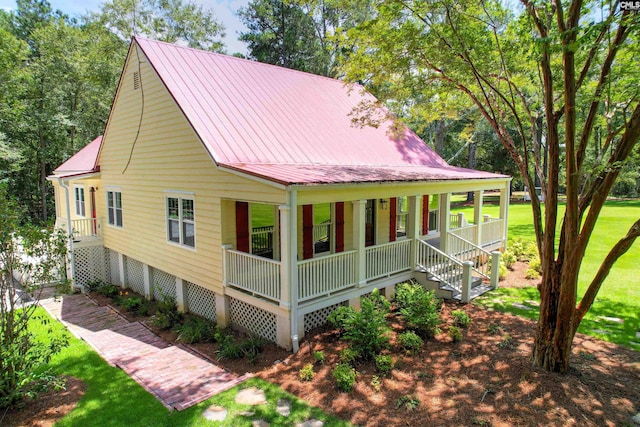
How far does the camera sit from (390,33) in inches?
349

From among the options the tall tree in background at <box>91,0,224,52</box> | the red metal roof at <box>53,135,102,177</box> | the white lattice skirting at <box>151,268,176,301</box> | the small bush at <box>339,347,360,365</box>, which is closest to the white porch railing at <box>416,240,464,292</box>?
the small bush at <box>339,347,360,365</box>

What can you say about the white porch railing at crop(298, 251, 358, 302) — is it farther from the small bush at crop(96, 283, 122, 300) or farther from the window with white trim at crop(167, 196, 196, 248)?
the small bush at crop(96, 283, 122, 300)

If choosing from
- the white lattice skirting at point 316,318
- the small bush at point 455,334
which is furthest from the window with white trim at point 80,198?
the small bush at point 455,334

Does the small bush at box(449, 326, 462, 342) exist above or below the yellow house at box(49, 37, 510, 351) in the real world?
below

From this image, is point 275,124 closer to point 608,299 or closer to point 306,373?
point 306,373

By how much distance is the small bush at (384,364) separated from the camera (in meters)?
7.11

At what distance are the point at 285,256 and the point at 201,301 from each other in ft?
14.6

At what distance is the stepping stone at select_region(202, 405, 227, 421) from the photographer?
20.2ft

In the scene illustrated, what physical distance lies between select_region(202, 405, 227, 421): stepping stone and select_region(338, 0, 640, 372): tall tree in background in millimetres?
5524

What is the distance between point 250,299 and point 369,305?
2874 millimetres

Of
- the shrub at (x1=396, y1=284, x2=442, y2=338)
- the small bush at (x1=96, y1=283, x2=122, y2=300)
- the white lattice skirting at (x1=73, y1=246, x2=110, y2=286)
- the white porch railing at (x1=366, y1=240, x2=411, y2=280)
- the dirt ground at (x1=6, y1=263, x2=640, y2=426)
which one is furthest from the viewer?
the white lattice skirting at (x1=73, y1=246, x2=110, y2=286)

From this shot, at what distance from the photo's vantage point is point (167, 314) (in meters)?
11.3

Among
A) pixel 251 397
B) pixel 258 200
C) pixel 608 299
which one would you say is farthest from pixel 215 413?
pixel 608 299

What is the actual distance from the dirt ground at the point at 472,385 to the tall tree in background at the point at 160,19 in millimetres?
30358
